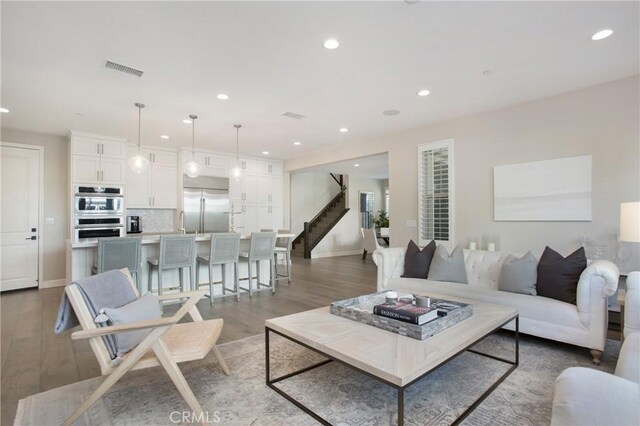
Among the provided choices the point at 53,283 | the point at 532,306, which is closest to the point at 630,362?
the point at 532,306

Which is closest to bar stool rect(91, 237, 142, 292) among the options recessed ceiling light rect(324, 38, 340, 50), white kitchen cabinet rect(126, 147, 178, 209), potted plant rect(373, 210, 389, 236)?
white kitchen cabinet rect(126, 147, 178, 209)

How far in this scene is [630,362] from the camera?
1.45m

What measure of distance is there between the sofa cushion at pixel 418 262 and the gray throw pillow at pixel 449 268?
0.38 feet

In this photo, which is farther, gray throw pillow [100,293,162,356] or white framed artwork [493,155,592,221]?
white framed artwork [493,155,592,221]

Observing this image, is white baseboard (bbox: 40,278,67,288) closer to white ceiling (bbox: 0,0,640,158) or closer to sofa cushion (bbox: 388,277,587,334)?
white ceiling (bbox: 0,0,640,158)

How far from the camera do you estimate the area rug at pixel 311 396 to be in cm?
192

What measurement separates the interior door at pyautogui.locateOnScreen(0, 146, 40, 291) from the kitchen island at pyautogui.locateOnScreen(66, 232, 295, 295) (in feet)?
5.90

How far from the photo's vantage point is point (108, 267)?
3744 millimetres

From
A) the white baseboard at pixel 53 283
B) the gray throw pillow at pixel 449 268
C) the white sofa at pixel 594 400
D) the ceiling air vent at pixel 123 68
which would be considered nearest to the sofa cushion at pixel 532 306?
the gray throw pillow at pixel 449 268

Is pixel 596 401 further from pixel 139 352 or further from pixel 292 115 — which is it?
pixel 292 115

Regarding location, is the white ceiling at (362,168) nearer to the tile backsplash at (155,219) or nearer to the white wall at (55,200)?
the tile backsplash at (155,219)

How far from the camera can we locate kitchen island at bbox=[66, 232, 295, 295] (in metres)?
3.92

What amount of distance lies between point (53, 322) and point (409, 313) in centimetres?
406

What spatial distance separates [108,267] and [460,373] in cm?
378
